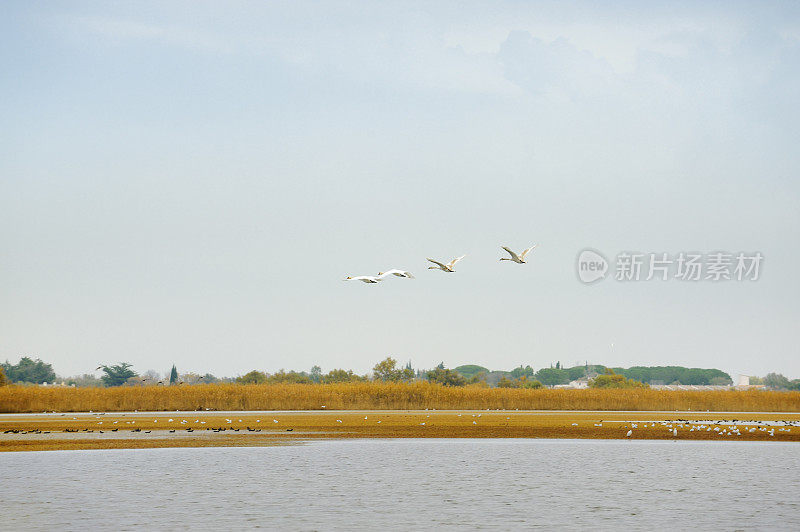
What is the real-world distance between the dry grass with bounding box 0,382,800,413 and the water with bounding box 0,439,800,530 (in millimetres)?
32808

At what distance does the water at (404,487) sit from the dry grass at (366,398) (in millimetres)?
32808

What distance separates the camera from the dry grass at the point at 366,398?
74.3 m

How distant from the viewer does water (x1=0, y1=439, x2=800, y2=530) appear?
25.0 metres

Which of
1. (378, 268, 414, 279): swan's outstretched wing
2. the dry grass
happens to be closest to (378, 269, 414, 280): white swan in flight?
(378, 268, 414, 279): swan's outstretched wing

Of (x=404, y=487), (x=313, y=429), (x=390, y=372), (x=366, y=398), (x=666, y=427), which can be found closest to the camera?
(x=404, y=487)

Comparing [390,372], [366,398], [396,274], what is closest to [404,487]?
[396,274]

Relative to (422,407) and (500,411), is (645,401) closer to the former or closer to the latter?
(500,411)

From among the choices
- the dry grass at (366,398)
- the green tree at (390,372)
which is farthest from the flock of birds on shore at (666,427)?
the green tree at (390,372)

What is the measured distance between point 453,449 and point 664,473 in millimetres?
12012

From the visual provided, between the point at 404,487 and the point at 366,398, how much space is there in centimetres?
4890

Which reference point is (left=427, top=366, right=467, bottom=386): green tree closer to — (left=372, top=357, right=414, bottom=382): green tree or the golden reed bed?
(left=372, top=357, right=414, bottom=382): green tree

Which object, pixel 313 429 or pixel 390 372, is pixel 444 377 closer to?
pixel 390 372

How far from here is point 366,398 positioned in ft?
262

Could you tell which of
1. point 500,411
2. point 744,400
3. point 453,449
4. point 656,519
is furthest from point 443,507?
point 744,400
